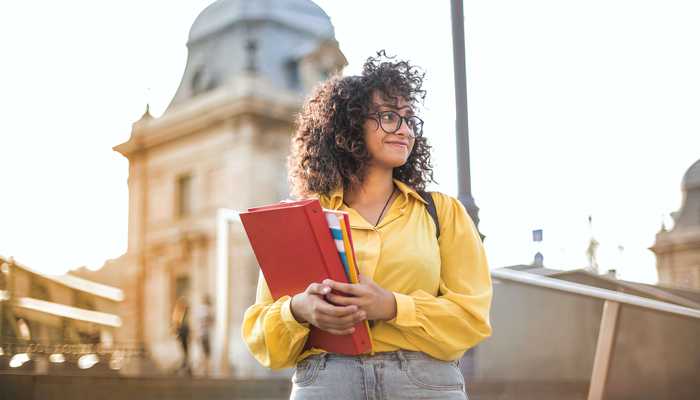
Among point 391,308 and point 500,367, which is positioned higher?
point 391,308

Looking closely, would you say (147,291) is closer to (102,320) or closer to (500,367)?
(102,320)

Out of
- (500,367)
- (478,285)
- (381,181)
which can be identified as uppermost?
(381,181)

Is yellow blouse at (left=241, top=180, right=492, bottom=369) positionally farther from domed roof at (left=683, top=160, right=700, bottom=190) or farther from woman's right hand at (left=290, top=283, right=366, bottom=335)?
domed roof at (left=683, top=160, right=700, bottom=190)

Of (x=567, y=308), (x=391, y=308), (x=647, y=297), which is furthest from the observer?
(x=567, y=308)

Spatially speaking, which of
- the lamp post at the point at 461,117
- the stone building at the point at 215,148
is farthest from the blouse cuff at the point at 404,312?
the stone building at the point at 215,148

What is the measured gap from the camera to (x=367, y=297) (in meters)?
1.85

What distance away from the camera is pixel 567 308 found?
465cm

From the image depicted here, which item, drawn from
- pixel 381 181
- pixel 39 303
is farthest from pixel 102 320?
pixel 381 181

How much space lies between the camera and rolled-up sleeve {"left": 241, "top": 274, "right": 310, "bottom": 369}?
76.5 inches

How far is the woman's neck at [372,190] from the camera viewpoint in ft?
7.13

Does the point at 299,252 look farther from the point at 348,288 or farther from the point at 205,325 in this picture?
the point at 205,325

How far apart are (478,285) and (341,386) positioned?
0.41 meters

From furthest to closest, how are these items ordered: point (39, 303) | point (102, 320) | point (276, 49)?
1. point (276, 49)
2. point (102, 320)
3. point (39, 303)

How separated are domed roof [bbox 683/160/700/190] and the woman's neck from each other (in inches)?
104
